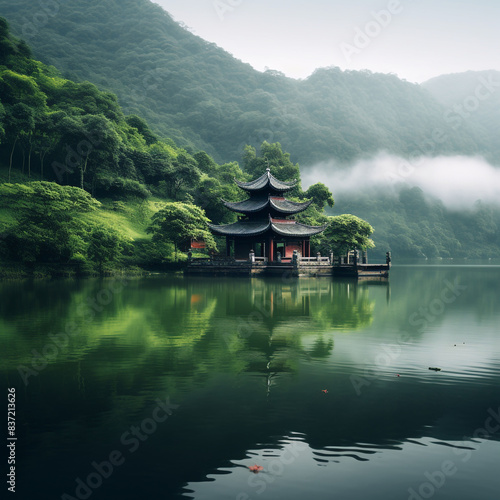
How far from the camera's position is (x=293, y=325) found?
58.4 ft

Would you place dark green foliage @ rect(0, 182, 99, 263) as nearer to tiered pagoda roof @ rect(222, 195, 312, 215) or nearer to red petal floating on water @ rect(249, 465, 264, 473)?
tiered pagoda roof @ rect(222, 195, 312, 215)

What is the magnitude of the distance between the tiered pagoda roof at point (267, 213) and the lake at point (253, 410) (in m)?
35.8

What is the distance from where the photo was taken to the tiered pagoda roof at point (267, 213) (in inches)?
2104

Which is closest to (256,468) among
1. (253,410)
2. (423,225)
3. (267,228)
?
(253,410)

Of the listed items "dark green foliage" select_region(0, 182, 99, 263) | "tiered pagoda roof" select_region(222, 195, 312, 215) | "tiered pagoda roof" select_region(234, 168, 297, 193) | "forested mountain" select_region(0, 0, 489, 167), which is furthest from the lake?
"forested mountain" select_region(0, 0, 489, 167)

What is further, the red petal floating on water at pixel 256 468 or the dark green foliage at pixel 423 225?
the dark green foliage at pixel 423 225

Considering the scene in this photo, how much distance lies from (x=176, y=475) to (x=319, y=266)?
44.8 meters

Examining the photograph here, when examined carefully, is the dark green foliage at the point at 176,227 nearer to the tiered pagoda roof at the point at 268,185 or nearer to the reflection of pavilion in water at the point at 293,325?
the tiered pagoda roof at the point at 268,185

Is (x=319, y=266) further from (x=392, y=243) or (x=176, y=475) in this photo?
(x=392, y=243)

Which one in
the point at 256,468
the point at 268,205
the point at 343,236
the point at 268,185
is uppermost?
the point at 268,185

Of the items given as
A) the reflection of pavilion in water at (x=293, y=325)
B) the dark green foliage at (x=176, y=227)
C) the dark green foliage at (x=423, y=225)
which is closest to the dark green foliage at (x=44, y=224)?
the dark green foliage at (x=176, y=227)

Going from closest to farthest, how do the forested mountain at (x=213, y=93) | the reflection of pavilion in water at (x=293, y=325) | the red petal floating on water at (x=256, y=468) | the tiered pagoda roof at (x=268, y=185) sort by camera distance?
1. the red petal floating on water at (x=256, y=468)
2. the reflection of pavilion in water at (x=293, y=325)
3. the tiered pagoda roof at (x=268, y=185)
4. the forested mountain at (x=213, y=93)

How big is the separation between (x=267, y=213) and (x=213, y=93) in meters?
116

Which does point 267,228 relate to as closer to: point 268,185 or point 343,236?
point 268,185
